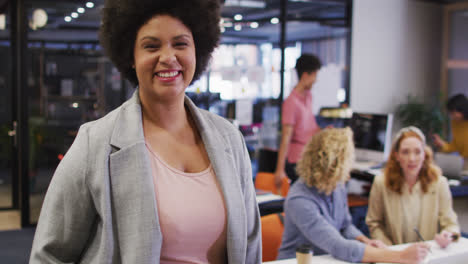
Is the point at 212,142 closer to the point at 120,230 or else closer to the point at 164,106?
the point at 164,106

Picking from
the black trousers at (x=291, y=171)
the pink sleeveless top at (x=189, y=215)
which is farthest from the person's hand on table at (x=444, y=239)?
the black trousers at (x=291, y=171)

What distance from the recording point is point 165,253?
1115 mm

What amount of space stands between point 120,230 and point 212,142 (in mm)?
339

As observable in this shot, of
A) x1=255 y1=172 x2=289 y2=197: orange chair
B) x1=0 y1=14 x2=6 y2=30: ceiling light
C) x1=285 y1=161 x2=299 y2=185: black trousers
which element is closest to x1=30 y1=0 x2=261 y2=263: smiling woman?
x1=255 y1=172 x2=289 y2=197: orange chair

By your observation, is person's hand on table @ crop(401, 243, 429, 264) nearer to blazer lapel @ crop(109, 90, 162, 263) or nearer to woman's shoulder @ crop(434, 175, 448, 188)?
woman's shoulder @ crop(434, 175, 448, 188)

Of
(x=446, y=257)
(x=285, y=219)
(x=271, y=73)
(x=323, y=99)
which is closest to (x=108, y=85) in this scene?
(x=271, y=73)

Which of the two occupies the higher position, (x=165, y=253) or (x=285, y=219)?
(x=165, y=253)

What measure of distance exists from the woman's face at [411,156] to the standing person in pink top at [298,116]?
1.49 meters

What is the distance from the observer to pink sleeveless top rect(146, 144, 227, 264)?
1.11m

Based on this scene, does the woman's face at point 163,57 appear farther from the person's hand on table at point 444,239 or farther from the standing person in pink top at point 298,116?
the standing person in pink top at point 298,116

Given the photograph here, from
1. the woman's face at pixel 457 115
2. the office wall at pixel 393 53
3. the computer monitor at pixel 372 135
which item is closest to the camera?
the computer monitor at pixel 372 135

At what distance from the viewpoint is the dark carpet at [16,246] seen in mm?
4488

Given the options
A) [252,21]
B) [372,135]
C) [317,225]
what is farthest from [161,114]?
[252,21]

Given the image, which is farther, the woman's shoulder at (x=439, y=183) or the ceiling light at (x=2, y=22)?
the ceiling light at (x=2, y=22)
